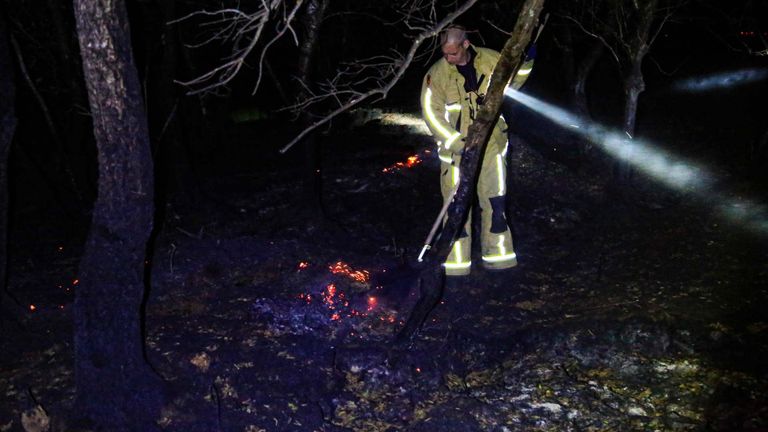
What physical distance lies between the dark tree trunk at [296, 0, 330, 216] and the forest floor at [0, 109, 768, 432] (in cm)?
35

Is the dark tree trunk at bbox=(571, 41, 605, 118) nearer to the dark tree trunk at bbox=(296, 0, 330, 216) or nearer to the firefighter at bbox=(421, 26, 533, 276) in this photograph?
the firefighter at bbox=(421, 26, 533, 276)

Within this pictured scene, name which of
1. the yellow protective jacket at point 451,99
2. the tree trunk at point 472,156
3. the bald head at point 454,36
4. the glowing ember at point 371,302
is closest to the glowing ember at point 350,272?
the glowing ember at point 371,302

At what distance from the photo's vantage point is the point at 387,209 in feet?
26.5

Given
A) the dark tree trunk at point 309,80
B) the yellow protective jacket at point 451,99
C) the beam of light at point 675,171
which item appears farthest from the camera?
the beam of light at point 675,171

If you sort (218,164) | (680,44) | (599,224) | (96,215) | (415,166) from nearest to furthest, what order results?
(96,215)
(599,224)
(415,166)
(218,164)
(680,44)

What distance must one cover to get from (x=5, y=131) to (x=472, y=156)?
3652 mm

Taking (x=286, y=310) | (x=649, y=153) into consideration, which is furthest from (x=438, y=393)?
(x=649, y=153)

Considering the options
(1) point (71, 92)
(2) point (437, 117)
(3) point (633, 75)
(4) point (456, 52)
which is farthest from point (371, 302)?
→ (1) point (71, 92)

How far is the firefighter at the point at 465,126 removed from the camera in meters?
5.38

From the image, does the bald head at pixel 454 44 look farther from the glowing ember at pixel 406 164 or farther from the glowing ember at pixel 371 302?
the glowing ember at pixel 406 164

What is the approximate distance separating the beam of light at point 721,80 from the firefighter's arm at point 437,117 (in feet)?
30.0

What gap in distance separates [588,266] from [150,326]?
14.0 ft

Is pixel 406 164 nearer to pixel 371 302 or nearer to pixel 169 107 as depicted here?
pixel 169 107

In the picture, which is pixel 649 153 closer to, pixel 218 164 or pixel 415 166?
pixel 415 166
